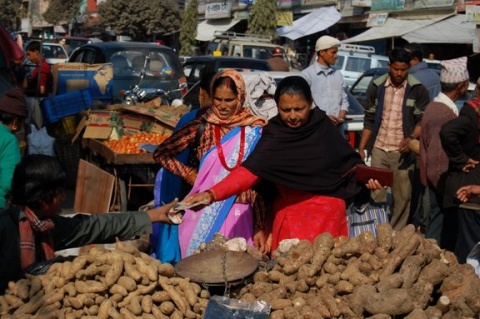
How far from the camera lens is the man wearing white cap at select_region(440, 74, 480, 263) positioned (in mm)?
5312

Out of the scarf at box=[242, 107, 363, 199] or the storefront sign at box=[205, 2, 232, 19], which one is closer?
the scarf at box=[242, 107, 363, 199]

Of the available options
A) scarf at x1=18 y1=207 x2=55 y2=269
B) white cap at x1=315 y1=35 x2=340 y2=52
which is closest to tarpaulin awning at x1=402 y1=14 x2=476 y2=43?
white cap at x1=315 y1=35 x2=340 y2=52

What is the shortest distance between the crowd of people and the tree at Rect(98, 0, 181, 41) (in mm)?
35314

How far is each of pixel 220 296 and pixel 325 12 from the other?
27.6 meters

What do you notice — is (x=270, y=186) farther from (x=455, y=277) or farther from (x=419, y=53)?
(x=419, y=53)

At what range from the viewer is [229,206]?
16.1 ft

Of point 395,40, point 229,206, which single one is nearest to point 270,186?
point 229,206

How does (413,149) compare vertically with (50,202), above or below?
below

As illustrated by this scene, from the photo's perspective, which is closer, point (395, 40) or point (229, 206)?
point (229, 206)

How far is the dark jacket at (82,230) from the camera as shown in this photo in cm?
334

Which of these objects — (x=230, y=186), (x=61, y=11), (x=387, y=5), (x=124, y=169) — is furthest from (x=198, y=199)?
(x=61, y=11)

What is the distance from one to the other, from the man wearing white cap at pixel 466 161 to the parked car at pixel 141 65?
7.20m

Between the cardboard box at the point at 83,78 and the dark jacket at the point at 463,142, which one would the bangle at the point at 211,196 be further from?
the cardboard box at the point at 83,78

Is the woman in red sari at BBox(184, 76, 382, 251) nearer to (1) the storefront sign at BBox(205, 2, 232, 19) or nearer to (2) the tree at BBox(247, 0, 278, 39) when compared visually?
(2) the tree at BBox(247, 0, 278, 39)
